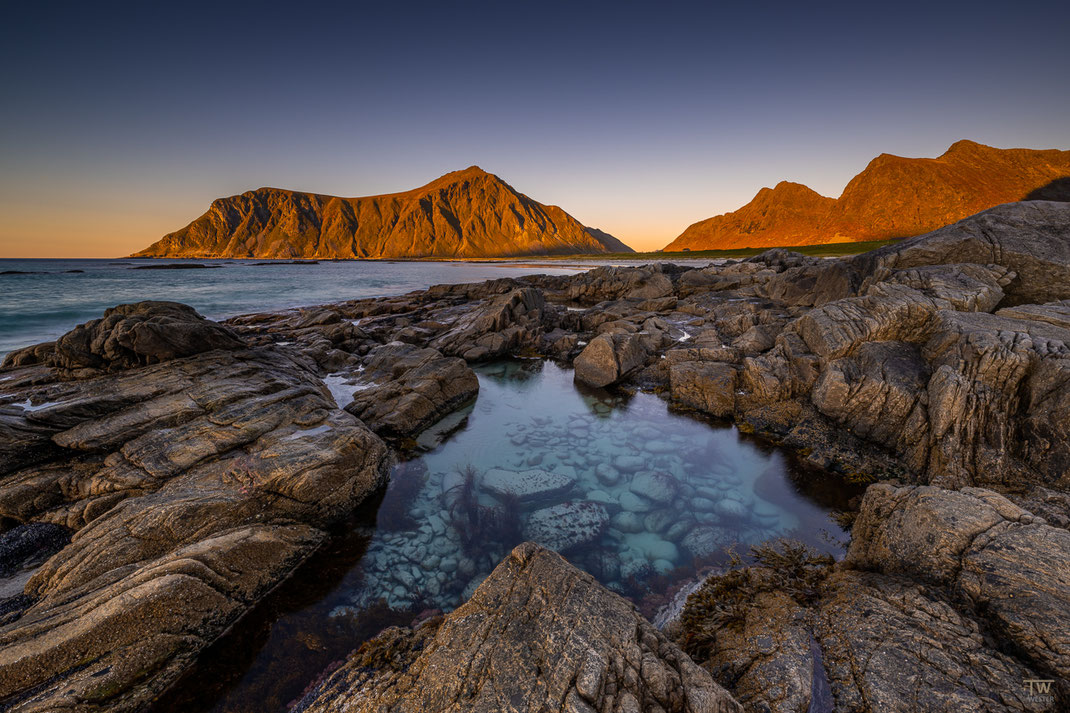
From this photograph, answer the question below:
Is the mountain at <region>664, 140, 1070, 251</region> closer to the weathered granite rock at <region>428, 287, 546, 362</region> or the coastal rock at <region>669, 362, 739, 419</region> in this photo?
the weathered granite rock at <region>428, 287, 546, 362</region>

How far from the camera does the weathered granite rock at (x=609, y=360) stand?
18969mm

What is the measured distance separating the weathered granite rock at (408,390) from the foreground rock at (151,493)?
2444 mm

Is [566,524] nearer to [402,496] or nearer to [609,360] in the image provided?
[402,496]

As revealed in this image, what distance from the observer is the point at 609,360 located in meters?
19.1

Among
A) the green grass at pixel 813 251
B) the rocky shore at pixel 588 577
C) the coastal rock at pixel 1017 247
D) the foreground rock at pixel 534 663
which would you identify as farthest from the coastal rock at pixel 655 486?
the green grass at pixel 813 251

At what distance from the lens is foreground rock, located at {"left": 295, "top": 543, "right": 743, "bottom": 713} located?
4.05 metres

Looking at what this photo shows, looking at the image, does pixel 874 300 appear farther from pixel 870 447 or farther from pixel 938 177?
pixel 938 177

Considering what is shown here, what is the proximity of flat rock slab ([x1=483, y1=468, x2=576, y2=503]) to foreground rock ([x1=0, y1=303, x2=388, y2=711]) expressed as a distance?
344 centimetres

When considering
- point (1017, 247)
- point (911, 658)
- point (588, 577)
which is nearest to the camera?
point (911, 658)

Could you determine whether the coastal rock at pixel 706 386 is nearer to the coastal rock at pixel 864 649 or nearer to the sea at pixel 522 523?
the sea at pixel 522 523

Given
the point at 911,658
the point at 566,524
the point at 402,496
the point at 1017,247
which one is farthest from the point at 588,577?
the point at 1017,247

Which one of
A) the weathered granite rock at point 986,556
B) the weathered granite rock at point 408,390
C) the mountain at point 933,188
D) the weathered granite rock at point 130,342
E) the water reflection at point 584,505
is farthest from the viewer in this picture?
the mountain at point 933,188

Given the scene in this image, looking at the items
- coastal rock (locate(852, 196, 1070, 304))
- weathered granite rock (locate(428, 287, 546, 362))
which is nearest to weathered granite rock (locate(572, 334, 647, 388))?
weathered granite rock (locate(428, 287, 546, 362))

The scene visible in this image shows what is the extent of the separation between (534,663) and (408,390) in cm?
1278
